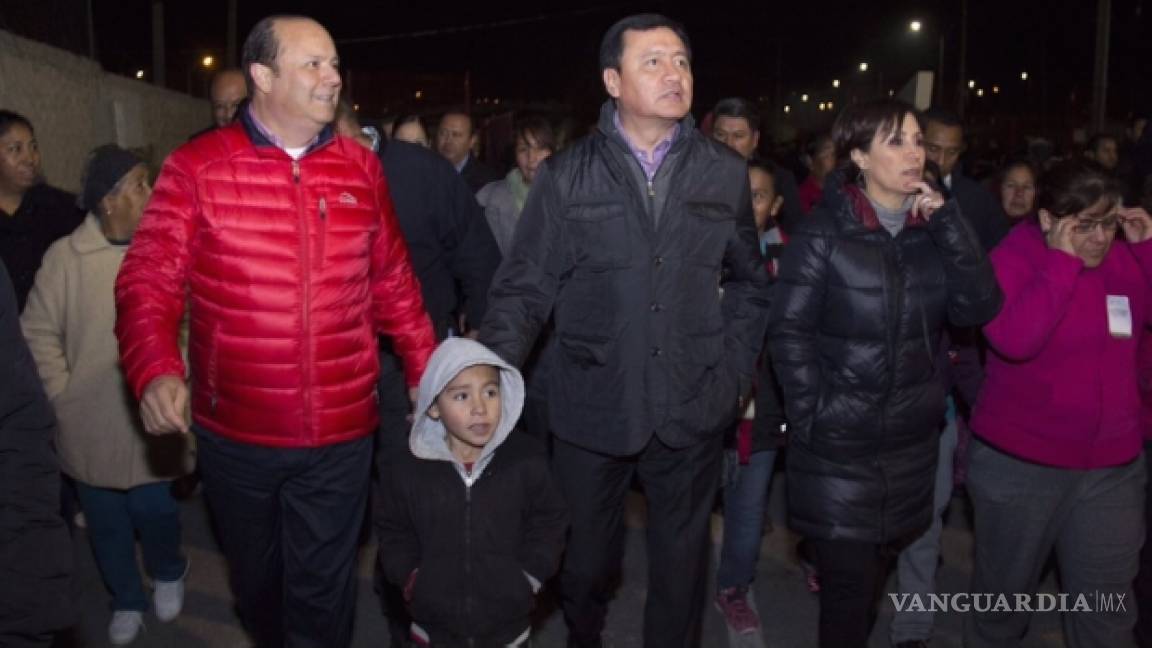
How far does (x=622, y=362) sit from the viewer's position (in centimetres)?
384

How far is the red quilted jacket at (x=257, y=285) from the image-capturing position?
345 cm

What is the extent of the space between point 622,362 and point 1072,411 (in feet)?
5.50

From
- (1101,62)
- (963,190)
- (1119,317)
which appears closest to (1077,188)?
(1119,317)

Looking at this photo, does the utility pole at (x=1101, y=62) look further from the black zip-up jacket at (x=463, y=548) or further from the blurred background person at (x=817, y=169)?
the black zip-up jacket at (x=463, y=548)

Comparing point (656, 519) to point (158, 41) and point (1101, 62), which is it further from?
point (158, 41)

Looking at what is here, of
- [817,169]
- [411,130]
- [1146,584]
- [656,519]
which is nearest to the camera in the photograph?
[656,519]

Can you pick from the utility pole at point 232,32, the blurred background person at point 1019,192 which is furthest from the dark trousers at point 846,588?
the utility pole at point 232,32

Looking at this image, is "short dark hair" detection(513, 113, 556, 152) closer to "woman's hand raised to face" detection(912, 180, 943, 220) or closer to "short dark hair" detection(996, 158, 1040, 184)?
"short dark hair" detection(996, 158, 1040, 184)

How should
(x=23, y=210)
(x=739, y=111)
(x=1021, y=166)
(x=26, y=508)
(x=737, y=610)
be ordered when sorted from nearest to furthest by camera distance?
(x=26, y=508) < (x=737, y=610) < (x=23, y=210) < (x=739, y=111) < (x=1021, y=166)

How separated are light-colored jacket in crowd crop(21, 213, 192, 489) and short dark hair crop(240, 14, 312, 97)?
60.3 inches

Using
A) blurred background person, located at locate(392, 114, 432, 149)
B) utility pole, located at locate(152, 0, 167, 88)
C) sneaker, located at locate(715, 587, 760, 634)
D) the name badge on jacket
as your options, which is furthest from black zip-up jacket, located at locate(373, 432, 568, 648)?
utility pole, located at locate(152, 0, 167, 88)

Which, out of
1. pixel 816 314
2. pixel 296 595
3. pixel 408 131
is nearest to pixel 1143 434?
pixel 816 314

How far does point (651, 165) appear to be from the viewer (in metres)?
3.91

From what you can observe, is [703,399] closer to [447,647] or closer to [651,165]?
[651,165]
